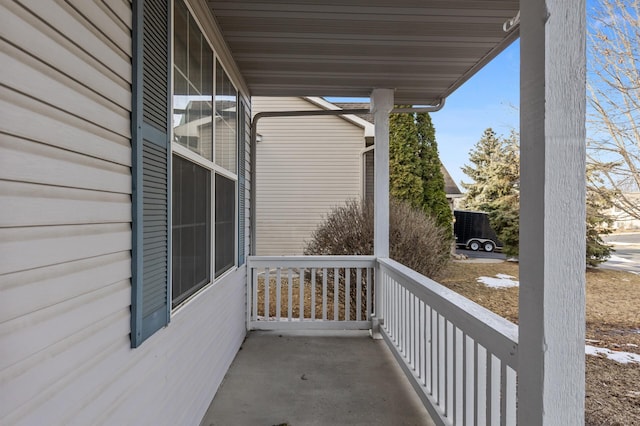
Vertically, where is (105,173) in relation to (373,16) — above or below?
below

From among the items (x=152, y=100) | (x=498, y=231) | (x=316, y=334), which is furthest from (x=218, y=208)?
(x=498, y=231)

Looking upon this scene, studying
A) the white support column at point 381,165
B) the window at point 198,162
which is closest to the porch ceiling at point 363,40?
the white support column at point 381,165

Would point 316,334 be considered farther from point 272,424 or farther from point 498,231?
point 498,231

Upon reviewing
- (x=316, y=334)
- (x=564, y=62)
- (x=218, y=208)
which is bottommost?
(x=316, y=334)

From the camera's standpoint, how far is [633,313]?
459cm

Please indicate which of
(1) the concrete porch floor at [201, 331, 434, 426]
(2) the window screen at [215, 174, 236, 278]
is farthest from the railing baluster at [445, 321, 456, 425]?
(2) the window screen at [215, 174, 236, 278]

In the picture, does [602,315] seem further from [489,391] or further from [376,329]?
[489,391]

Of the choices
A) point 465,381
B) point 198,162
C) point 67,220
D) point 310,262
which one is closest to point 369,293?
point 310,262

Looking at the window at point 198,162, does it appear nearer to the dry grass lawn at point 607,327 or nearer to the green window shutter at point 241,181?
the green window shutter at point 241,181

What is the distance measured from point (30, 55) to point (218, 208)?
6.74 ft

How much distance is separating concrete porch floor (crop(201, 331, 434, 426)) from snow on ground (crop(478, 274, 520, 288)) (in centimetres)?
386

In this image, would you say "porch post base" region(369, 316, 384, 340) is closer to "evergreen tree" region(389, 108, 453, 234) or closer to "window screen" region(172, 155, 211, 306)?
"window screen" region(172, 155, 211, 306)

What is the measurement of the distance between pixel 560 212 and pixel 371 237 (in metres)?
4.43

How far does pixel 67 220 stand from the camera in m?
1.04
